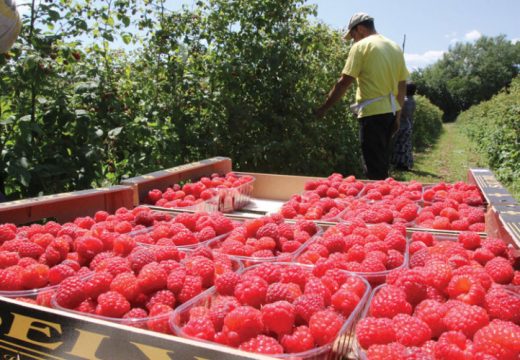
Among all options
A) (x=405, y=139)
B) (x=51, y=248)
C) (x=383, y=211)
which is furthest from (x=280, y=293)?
(x=405, y=139)

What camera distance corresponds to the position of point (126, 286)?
1170mm

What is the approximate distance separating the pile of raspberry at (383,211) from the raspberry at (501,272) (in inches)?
23.7

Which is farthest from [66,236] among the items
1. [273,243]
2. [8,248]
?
[273,243]

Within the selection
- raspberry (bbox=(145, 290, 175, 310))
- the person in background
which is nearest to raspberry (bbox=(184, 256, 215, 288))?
raspberry (bbox=(145, 290, 175, 310))

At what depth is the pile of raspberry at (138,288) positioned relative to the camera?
3.59 feet

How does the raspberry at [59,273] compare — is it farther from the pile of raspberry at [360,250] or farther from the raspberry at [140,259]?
the pile of raspberry at [360,250]

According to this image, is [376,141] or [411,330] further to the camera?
[376,141]

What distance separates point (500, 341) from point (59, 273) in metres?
1.11

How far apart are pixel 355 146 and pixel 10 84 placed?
13.9ft

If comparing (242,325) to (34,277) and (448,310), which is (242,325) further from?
(34,277)

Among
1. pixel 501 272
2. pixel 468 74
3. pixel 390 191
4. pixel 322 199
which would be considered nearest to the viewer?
pixel 501 272

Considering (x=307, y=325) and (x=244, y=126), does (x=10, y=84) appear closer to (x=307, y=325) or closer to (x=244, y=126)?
(x=244, y=126)

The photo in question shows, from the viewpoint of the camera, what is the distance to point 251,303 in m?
1.09

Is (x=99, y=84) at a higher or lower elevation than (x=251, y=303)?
higher
